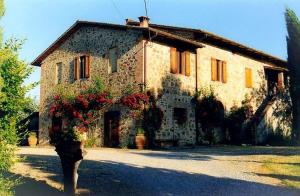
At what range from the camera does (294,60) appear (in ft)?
57.6

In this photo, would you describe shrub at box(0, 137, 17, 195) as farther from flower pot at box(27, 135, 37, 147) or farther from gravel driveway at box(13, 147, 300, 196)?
flower pot at box(27, 135, 37, 147)

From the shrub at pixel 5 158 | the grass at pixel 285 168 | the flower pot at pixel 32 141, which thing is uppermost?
the shrub at pixel 5 158

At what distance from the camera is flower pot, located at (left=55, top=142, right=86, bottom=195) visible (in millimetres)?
6430

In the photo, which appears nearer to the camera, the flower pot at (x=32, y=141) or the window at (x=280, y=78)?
the flower pot at (x=32, y=141)

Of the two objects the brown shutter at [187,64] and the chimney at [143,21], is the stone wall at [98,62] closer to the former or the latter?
the chimney at [143,21]

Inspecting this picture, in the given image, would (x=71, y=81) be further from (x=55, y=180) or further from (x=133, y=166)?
(x=55, y=180)

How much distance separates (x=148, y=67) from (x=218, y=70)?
592cm

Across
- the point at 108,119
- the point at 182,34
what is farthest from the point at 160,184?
the point at 182,34

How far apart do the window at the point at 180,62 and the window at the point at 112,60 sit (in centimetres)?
288

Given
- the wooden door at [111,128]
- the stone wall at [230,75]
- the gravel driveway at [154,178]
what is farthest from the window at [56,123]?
the gravel driveway at [154,178]

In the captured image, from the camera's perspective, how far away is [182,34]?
21891 millimetres

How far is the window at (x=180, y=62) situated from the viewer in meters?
19.9

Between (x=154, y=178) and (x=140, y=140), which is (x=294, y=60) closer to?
(x=140, y=140)

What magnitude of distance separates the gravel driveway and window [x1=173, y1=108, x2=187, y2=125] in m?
7.54
